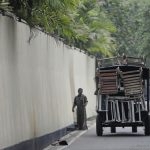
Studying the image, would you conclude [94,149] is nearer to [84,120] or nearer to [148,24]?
[84,120]

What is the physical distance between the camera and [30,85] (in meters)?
18.5

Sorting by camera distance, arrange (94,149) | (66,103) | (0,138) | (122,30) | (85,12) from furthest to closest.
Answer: (122,30), (85,12), (66,103), (94,149), (0,138)

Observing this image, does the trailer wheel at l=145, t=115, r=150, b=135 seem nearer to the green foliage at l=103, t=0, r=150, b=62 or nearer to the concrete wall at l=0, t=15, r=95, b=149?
the concrete wall at l=0, t=15, r=95, b=149

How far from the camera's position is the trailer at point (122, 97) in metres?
24.8

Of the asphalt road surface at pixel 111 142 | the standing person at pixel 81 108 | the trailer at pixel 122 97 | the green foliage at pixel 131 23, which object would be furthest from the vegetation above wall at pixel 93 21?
the asphalt road surface at pixel 111 142

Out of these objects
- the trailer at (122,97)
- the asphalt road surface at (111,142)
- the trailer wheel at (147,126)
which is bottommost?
the asphalt road surface at (111,142)

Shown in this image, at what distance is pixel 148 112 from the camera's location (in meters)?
24.7

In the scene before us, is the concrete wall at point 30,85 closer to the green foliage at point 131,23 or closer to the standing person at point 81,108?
the standing person at point 81,108

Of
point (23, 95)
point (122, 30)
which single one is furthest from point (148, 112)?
point (122, 30)

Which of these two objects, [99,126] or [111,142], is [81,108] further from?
[111,142]

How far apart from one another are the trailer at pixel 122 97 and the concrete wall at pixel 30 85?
146 centimetres

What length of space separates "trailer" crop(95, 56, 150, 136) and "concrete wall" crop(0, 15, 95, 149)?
1.46m

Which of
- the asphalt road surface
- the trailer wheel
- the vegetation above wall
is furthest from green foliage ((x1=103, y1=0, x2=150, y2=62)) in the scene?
the asphalt road surface

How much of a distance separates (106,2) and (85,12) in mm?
11217
